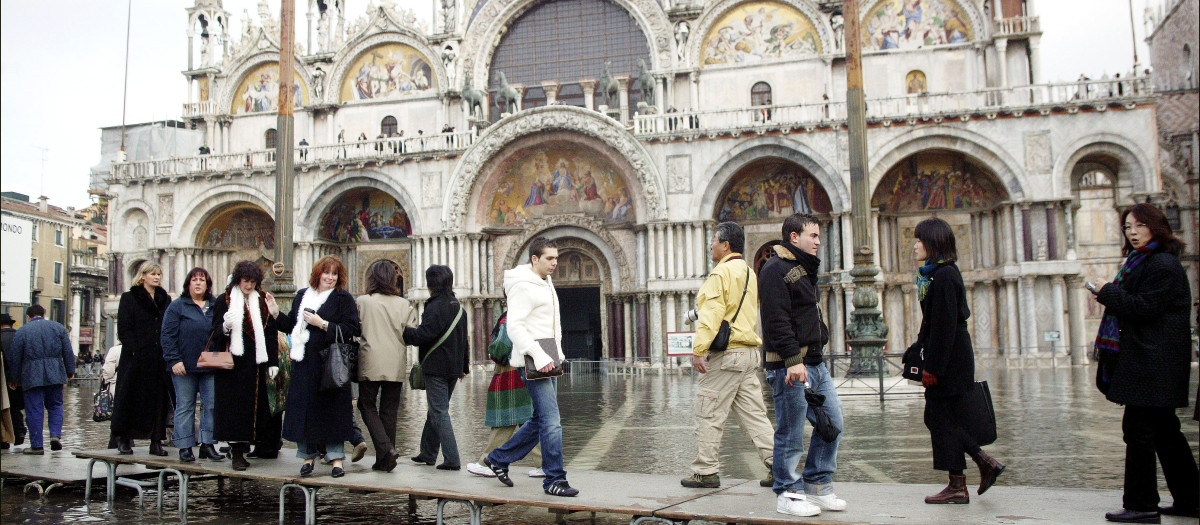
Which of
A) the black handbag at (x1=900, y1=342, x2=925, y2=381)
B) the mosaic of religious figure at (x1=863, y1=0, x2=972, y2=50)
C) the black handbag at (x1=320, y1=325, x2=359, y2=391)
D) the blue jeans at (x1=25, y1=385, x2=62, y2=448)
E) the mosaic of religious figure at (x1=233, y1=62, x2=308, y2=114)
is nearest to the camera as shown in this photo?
the black handbag at (x1=900, y1=342, x2=925, y2=381)

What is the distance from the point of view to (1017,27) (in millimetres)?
27547

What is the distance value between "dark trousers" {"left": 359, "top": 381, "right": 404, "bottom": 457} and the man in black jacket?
312 cm

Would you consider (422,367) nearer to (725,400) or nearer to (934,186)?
(725,400)

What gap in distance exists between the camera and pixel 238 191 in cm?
3116

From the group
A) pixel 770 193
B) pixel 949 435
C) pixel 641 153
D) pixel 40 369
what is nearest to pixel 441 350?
pixel 949 435

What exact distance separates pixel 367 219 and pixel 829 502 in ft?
91.3

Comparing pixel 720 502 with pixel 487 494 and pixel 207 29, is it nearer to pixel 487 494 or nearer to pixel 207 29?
pixel 487 494

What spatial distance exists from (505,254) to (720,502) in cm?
2432

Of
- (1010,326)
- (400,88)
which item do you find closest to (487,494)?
(1010,326)

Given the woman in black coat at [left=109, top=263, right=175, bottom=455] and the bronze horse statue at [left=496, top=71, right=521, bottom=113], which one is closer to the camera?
the woman in black coat at [left=109, top=263, right=175, bottom=455]

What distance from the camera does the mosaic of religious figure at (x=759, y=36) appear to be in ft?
96.5

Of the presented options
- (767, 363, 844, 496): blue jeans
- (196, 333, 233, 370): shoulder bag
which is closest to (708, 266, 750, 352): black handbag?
(767, 363, 844, 496): blue jeans

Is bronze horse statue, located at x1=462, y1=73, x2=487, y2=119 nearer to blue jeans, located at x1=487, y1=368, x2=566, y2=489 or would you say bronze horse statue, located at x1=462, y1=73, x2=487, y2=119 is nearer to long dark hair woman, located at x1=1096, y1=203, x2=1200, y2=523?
blue jeans, located at x1=487, y1=368, x2=566, y2=489

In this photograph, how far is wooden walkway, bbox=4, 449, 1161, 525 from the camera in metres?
5.40
